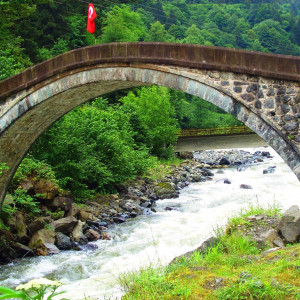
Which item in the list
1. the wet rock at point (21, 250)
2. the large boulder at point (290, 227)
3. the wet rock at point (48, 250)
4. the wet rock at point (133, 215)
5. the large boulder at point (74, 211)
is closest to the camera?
the large boulder at point (290, 227)

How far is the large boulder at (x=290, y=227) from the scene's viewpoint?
9.30 m

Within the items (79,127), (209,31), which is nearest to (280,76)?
(79,127)

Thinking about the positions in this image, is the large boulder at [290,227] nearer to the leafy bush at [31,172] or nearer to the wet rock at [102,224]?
the wet rock at [102,224]

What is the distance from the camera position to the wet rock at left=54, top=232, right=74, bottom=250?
12250 millimetres

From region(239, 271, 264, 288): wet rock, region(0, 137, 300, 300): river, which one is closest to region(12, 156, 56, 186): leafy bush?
region(0, 137, 300, 300): river

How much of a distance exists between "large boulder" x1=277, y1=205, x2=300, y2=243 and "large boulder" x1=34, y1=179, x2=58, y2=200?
7.06 metres

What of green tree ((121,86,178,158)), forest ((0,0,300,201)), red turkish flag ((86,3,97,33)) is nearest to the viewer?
red turkish flag ((86,3,97,33))

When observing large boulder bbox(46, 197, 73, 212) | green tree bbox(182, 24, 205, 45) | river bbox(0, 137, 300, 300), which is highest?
green tree bbox(182, 24, 205, 45)

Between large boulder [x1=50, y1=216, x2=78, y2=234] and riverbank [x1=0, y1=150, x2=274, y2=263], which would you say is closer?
riverbank [x1=0, y1=150, x2=274, y2=263]

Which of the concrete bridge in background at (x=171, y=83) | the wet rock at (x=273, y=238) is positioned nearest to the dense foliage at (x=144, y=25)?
the concrete bridge in background at (x=171, y=83)

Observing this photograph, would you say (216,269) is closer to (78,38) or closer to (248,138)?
(248,138)

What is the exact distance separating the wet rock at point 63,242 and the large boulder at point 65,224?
1.00 feet

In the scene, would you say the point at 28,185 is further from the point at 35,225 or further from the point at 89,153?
the point at 89,153

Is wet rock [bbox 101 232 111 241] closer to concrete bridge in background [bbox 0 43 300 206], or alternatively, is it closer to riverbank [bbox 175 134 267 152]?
concrete bridge in background [bbox 0 43 300 206]
